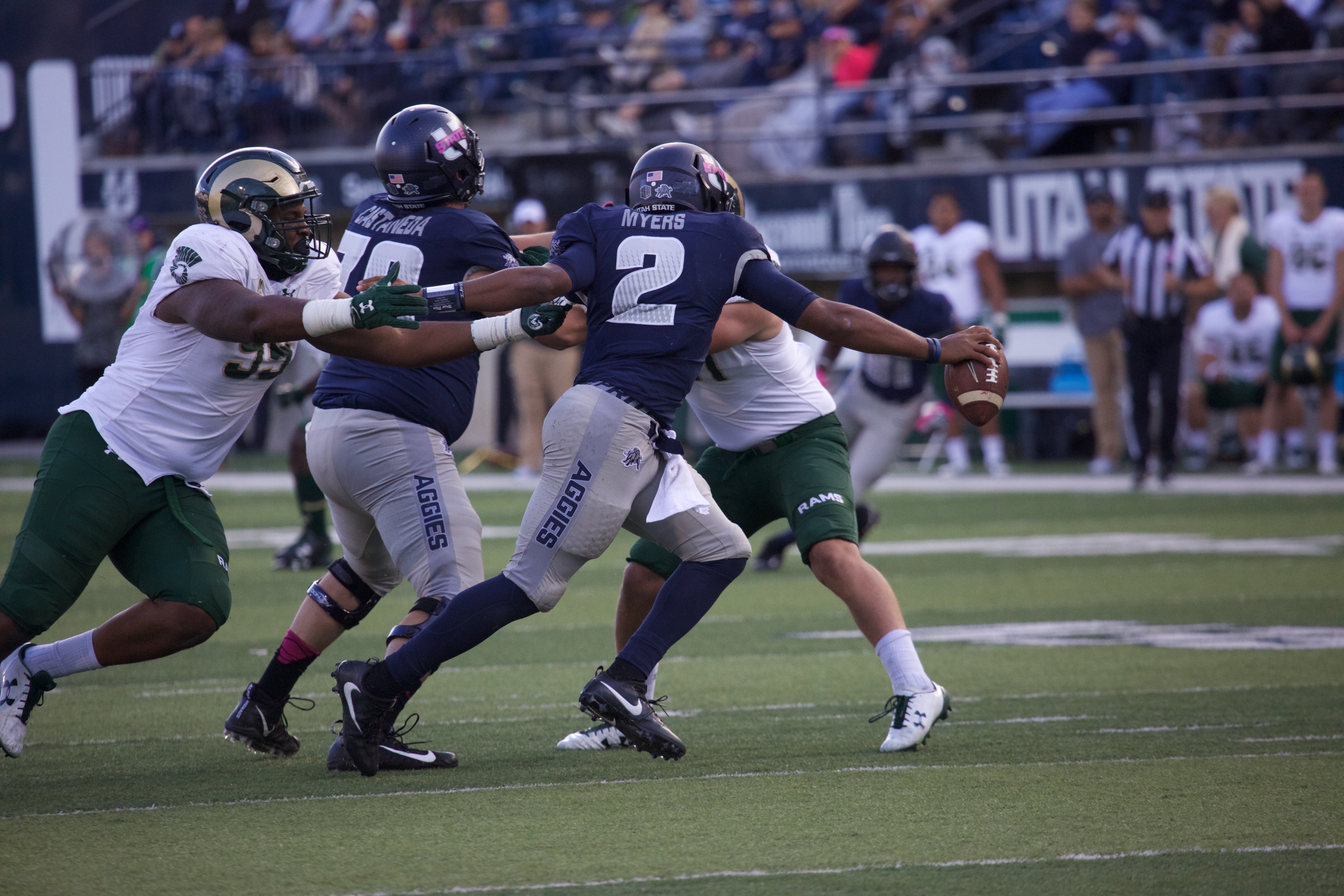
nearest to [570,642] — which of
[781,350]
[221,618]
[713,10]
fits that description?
[781,350]

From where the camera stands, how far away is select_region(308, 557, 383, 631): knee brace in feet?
16.5

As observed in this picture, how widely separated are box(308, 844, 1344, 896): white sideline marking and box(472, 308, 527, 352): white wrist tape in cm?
156

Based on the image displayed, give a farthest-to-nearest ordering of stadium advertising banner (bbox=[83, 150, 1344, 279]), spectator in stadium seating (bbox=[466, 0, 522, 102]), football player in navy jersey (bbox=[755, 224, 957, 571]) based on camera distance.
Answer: spectator in stadium seating (bbox=[466, 0, 522, 102]) → stadium advertising banner (bbox=[83, 150, 1344, 279]) → football player in navy jersey (bbox=[755, 224, 957, 571])

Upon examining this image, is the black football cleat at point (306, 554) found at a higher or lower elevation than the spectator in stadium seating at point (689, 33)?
lower

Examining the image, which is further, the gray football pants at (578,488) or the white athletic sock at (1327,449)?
the white athletic sock at (1327,449)

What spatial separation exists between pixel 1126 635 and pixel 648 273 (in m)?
3.56

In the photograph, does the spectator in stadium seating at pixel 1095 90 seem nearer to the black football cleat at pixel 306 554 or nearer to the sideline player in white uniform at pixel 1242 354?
the sideline player in white uniform at pixel 1242 354

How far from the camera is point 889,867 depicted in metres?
3.59

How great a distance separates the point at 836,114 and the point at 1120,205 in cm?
332

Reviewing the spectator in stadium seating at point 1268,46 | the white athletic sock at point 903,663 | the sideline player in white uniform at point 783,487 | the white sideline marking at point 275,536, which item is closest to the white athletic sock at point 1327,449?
the spectator in stadium seating at point 1268,46

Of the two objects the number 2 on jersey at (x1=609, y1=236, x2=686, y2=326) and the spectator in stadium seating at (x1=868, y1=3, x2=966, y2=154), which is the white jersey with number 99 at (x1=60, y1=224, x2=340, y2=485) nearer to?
the number 2 on jersey at (x1=609, y1=236, x2=686, y2=326)

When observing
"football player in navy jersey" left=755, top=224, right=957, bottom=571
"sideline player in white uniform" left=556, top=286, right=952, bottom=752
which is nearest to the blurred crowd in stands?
"football player in navy jersey" left=755, top=224, right=957, bottom=571

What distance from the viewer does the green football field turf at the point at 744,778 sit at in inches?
141

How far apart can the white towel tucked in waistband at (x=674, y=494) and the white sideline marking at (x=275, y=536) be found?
5.99 meters
